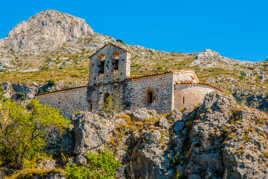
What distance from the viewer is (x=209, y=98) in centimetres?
2169

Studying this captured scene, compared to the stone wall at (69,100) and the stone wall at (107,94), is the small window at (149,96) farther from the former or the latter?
the stone wall at (69,100)

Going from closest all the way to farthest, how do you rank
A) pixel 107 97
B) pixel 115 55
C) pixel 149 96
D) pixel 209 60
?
pixel 149 96, pixel 107 97, pixel 115 55, pixel 209 60

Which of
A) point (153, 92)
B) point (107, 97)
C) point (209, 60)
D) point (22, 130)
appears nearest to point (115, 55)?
point (107, 97)

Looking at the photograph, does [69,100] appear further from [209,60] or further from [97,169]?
[209,60]

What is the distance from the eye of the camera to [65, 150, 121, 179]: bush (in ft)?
65.6

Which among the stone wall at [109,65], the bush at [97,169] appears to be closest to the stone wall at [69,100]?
the stone wall at [109,65]

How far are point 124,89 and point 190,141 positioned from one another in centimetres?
1264

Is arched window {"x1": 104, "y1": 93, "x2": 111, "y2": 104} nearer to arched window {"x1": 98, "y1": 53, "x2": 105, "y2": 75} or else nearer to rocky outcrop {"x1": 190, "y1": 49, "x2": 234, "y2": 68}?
arched window {"x1": 98, "y1": 53, "x2": 105, "y2": 75}

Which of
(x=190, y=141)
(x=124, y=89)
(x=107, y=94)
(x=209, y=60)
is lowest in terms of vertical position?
(x=190, y=141)

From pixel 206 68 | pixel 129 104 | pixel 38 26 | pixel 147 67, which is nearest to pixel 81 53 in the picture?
pixel 38 26

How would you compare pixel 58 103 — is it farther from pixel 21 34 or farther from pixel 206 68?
pixel 21 34

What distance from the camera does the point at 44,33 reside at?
13075 cm

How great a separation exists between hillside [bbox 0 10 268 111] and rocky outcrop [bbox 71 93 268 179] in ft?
120

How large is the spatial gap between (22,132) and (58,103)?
1075cm
